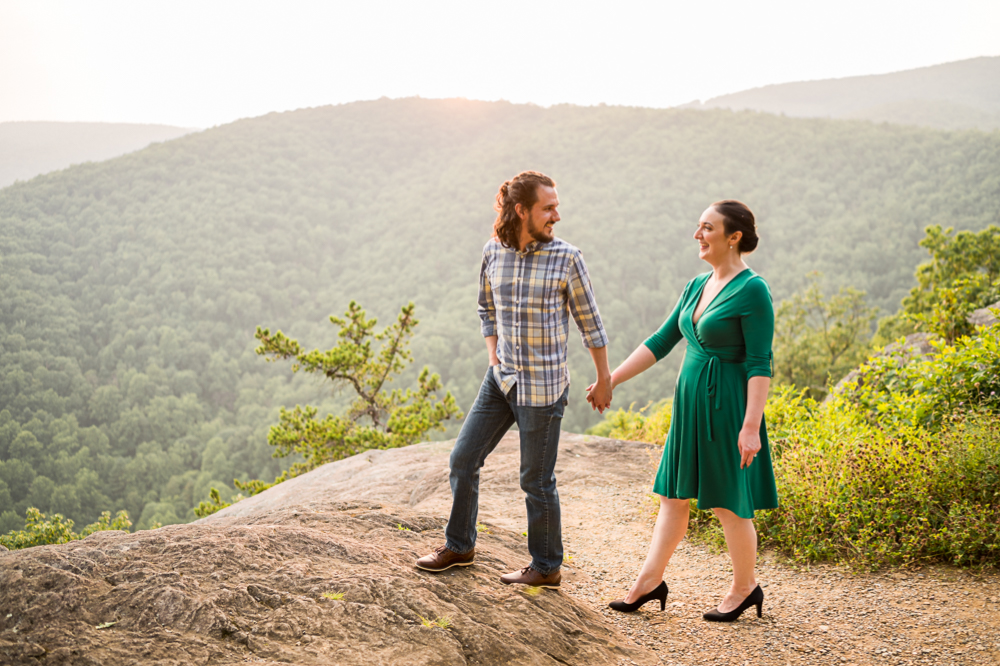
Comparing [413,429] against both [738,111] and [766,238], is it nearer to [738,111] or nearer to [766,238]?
[766,238]

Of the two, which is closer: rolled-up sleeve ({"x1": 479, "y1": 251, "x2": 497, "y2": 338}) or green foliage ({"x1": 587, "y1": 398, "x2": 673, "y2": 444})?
rolled-up sleeve ({"x1": 479, "y1": 251, "x2": 497, "y2": 338})

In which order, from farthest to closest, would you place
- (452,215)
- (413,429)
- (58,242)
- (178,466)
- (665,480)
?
(452,215) → (58,242) → (178,466) → (413,429) → (665,480)

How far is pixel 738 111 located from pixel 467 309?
59216mm

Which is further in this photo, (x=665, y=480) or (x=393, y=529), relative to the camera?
(x=393, y=529)

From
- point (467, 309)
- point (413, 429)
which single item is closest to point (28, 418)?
point (467, 309)

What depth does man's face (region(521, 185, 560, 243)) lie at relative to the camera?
261 cm

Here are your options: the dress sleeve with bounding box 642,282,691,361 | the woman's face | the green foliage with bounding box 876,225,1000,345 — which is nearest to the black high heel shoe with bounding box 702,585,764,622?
the dress sleeve with bounding box 642,282,691,361

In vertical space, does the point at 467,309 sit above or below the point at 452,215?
below

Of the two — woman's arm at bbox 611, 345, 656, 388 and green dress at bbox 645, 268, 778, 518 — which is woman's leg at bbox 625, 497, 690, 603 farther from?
woman's arm at bbox 611, 345, 656, 388

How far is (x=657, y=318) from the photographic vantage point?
170ft

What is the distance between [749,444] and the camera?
2625 mm

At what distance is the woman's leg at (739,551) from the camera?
279 cm

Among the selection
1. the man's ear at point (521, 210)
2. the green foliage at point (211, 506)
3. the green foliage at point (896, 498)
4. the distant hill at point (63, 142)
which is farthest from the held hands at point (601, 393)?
the distant hill at point (63, 142)

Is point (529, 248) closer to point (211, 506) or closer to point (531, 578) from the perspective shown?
point (531, 578)
